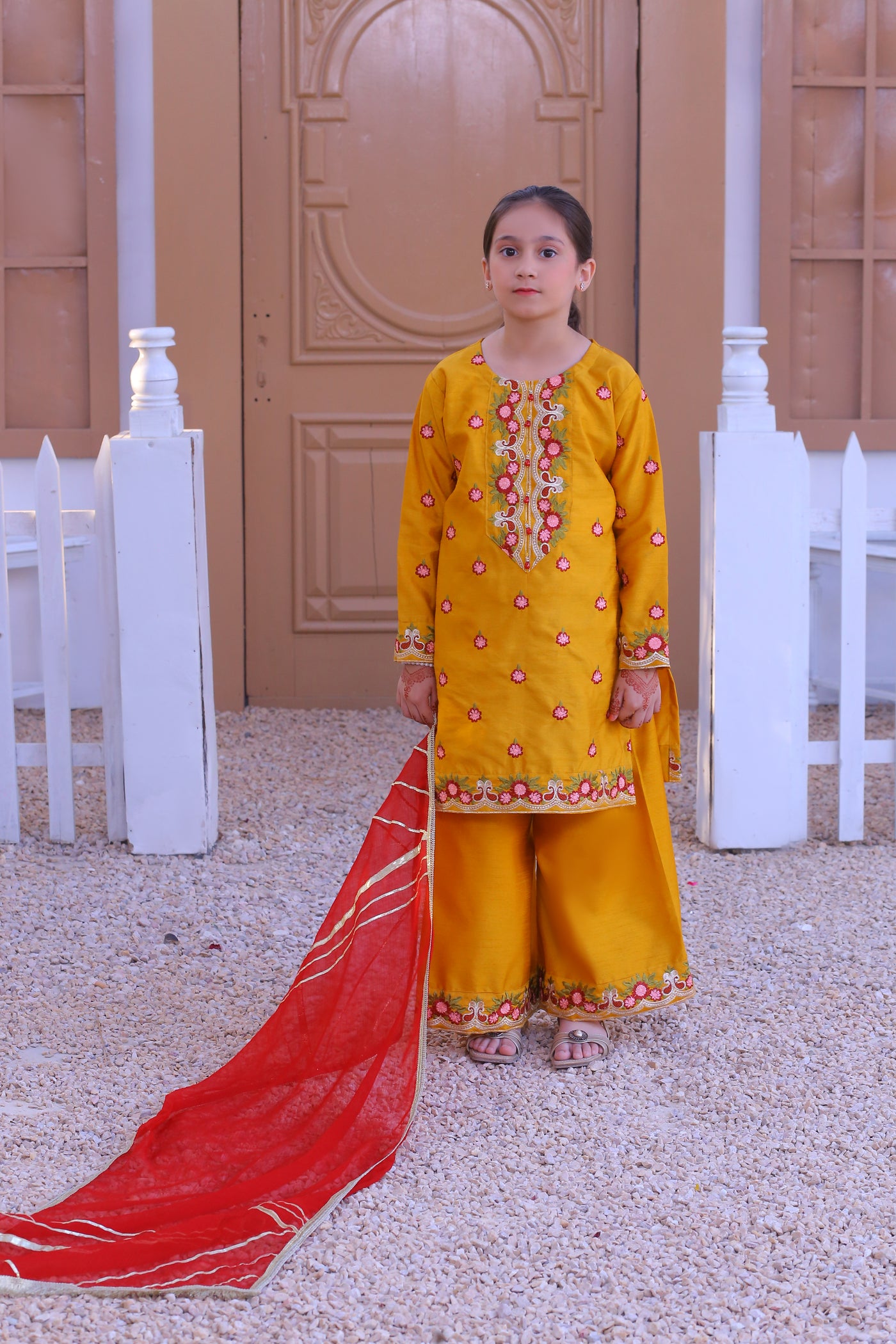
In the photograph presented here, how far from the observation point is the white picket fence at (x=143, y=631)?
12.0ft

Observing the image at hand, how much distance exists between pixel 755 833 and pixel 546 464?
1.74 meters

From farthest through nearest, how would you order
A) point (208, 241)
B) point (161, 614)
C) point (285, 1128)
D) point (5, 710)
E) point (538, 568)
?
point (208, 241)
point (5, 710)
point (161, 614)
point (538, 568)
point (285, 1128)

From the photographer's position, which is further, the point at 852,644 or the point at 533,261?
the point at 852,644

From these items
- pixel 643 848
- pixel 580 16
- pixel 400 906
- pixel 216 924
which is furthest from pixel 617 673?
pixel 580 16

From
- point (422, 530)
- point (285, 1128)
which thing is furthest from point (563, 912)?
point (422, 530)

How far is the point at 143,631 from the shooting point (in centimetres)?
371

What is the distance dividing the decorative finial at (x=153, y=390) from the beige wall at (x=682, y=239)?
2050mm

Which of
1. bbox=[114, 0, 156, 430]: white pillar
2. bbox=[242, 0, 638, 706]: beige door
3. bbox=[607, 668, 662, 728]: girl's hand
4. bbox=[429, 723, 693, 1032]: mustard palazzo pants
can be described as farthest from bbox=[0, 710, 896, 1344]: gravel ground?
bbox=[114, 0, 156, 430]: white pillar

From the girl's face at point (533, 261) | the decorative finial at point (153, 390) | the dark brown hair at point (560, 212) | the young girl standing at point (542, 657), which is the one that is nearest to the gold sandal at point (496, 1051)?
the young girl standing at point (542, 657)

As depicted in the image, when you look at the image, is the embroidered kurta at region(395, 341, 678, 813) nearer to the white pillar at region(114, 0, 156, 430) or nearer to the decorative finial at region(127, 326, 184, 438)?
the decorative finial at region(127, 326, 184, 438)

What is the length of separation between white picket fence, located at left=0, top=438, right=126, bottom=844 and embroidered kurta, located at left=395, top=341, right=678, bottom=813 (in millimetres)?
1499

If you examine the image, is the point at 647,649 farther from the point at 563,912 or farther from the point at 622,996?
the point at 622,996

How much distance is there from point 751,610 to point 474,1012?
1571 mm

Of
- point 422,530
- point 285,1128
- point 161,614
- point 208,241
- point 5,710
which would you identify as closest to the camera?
point 285,1128
